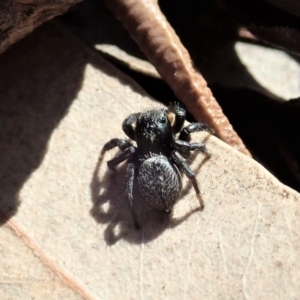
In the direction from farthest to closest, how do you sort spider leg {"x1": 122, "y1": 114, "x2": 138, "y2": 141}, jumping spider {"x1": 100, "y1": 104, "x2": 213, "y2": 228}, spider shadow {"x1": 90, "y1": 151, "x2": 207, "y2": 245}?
spider leg {"x1": 122, "y1": 114, "x2": 138, "y2": 141} < jumping spider {"x1": 100, "y1": 104, "x2": 213, "y2": 228} < spider shadow {"x1": 90, "y1": 151, "x2": 207, "y2": 245}

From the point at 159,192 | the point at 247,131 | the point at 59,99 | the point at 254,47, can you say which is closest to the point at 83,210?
the point at 159,192

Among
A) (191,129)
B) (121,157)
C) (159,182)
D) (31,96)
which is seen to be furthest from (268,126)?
(31,96)

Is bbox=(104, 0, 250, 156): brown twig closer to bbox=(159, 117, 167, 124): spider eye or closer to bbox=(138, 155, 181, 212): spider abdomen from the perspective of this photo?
bbox=(159, 117, 167, 124): spider eye

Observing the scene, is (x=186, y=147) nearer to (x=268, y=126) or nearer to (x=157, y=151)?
(x=157, y=151)

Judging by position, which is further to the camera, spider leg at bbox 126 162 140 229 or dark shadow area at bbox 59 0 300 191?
dark shadow area at bbox 59 0 300 191

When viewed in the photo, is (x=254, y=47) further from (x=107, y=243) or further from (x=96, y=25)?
(x=107, y=243)

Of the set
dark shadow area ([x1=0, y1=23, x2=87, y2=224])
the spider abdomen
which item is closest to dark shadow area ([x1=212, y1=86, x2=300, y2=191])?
the spider abdomen

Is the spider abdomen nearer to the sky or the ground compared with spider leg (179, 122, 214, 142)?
nearer to the ground

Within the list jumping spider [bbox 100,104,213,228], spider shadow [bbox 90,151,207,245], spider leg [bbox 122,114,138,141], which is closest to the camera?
spider shadow [bbox 90,151,207,245]
